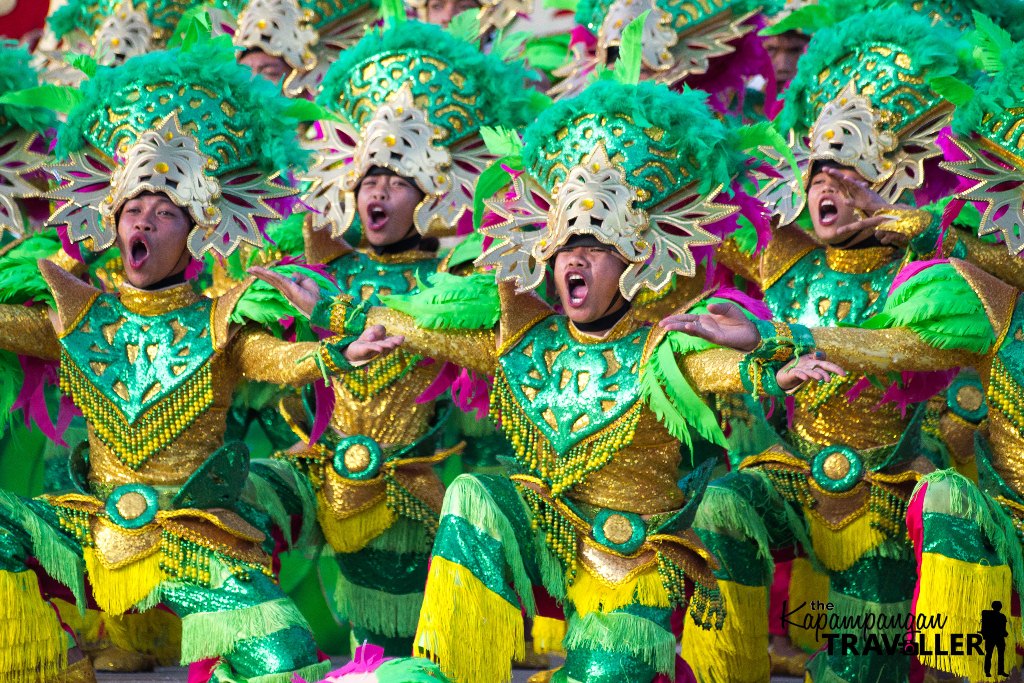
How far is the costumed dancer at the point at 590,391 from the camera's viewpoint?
4.57 metres

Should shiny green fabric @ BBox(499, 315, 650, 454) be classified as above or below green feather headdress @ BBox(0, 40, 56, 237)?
below

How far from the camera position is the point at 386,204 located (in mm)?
5781

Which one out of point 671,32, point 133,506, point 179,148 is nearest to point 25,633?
point 133,506

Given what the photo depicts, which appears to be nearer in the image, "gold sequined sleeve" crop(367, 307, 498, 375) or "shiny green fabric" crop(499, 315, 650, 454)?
"shiny green fabric" crop(499, 315, 650, 454)

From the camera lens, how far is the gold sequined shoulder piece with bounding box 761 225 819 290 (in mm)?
5645

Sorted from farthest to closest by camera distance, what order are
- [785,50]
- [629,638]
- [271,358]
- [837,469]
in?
[785,50]
[837,469]
[271,358]
[629,638]

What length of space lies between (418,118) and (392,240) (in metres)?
0.38

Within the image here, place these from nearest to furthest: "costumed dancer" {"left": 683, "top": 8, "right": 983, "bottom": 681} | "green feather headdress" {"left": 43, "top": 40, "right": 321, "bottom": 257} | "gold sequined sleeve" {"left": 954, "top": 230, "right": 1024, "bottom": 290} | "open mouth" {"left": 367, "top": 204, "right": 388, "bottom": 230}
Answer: "green feather headdress" {"left": 43, "top": 40, "right": 321, "bottom": 257} < "costumed dancer" {"left": 683, "top": 8, "right": 983, "bottom": 681} < "gold sequined sleeve" {"left": 954, "top": 230, "right": 1024, "bottom": 290} < "open mouth" {"left": 367, "top": 204, "right": 388, "bottom": 230}

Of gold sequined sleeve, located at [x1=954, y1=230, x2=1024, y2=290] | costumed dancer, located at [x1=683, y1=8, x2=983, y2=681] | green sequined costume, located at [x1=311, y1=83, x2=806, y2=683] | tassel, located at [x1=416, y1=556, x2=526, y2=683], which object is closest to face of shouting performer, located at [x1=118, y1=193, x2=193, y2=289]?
green sequined costume, located at [x1=311, y1=83, x2=806, y2=683]

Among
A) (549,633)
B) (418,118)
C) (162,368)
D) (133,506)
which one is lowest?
(549,633)

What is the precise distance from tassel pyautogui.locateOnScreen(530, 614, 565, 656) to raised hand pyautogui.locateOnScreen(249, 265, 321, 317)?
1.10 m

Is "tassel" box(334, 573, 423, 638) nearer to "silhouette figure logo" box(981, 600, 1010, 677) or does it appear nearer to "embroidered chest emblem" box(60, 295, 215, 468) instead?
"embroidered chest emblem" box(60, 295, 215, 468)

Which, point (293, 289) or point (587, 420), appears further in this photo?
point (293, 289)

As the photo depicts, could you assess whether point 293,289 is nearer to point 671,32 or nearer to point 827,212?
point 827,212
